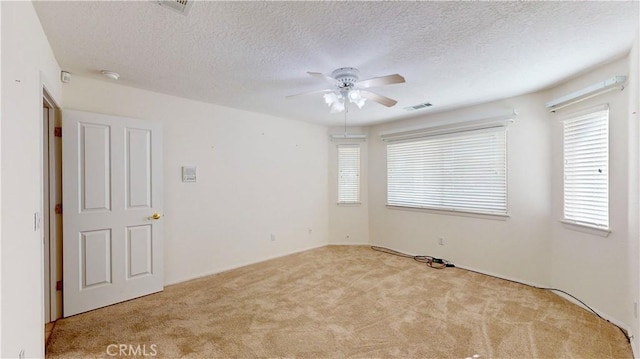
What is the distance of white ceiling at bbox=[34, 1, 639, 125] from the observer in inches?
69.3

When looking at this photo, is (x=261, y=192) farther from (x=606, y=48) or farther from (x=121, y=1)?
(x=606, y=48)

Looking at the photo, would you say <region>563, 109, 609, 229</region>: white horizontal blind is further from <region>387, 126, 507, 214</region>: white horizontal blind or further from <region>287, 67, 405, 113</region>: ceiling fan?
<region>287, 67, 405, 113</region>: ceiling fan

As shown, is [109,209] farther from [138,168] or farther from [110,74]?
[110,74]

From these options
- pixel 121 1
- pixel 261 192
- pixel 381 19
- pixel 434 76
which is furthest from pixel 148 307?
→ pixel 434 76

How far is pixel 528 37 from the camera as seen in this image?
210 cm

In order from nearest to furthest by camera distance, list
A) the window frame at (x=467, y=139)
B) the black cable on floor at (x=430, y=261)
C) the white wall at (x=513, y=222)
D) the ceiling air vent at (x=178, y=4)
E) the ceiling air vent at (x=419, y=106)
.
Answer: the ceiling air vent at (x=178, y=4) < the white wall at (x=513, y=222) < the window frame at (x=467, y=139) < the ceiling air vent at (x=419, y=106) < the black cable on floor at (x=430, y=261)

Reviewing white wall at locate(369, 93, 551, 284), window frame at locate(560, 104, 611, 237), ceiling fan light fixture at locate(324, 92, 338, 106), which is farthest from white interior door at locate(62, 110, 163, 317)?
window frame at locate(560, 104, 611, 237)

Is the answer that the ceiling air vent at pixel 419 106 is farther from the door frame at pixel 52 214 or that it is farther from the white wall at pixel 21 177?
the door frame at pixel 52 214

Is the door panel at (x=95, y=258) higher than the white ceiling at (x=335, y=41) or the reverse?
the reverse

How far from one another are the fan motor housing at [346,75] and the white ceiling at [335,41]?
71mm

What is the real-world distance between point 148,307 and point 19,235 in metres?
1.69

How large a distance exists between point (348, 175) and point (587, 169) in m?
3.51

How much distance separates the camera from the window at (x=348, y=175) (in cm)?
558

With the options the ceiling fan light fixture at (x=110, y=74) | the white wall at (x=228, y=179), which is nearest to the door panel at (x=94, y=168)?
the white wall at (x=228, y=179)
